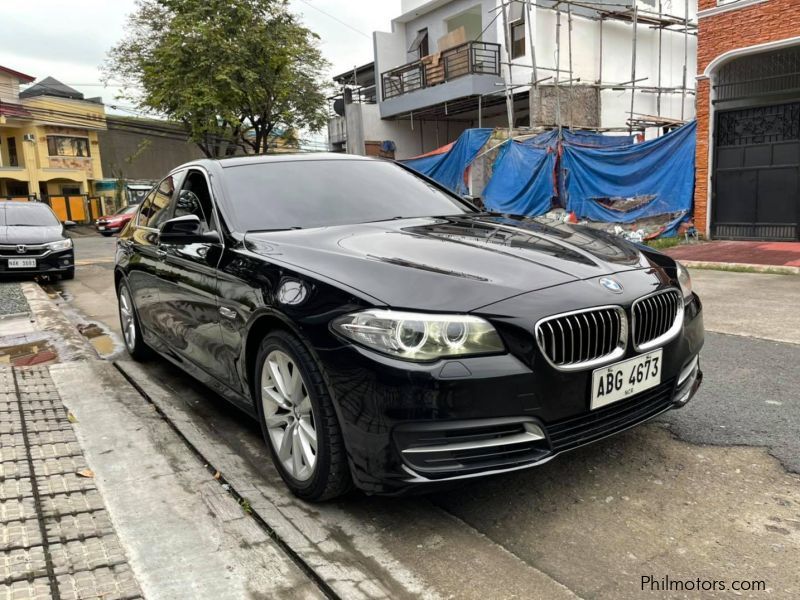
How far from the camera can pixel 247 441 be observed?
Answer: 3.58 m

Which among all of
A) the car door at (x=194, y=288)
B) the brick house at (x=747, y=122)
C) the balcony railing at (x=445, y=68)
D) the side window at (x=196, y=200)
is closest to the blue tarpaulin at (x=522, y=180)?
the brick house at (x=747, y=122)

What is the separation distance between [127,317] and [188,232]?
7.68 ft

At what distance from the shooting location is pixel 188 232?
3.52 metres

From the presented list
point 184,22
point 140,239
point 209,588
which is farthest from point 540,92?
point 209,588

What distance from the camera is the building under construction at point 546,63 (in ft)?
59.6

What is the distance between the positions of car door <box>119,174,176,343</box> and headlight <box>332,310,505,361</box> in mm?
2540

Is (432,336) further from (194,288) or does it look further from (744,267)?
(744,267)

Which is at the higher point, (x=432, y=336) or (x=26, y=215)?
(x=26, y=215)

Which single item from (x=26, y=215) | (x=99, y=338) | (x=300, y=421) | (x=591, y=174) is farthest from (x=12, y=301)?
(x=591, y=174)

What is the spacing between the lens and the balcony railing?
776 inches

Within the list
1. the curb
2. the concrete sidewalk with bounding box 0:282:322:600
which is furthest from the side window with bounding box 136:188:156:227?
the curb

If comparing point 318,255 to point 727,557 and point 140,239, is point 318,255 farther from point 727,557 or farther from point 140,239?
point 140,239

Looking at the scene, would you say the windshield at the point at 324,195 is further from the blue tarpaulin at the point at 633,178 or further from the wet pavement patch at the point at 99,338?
the blue tarpaulin at the point at 633,178

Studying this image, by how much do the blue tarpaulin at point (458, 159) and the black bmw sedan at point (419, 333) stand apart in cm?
1292
